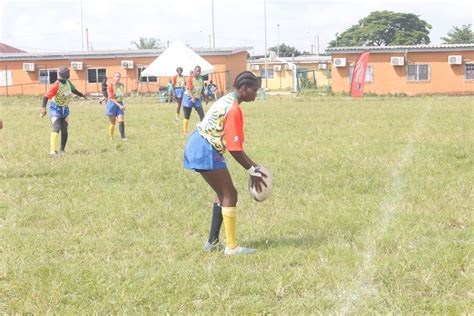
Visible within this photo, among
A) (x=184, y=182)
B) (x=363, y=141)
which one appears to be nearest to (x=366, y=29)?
(x=363, y=141)

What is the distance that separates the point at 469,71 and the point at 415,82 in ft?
11.0

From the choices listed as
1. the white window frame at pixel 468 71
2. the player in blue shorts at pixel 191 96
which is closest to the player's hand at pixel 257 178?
the player in blue shorts at pixel 191 96

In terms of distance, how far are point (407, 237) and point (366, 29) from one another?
3085 inches

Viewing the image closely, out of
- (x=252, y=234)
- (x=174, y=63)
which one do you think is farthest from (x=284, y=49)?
(x=252, y=234)

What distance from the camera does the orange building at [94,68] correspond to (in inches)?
1813

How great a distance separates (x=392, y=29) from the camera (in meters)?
81.4

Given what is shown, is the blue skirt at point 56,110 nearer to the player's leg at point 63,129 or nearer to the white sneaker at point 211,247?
the player's leg at point 63,129

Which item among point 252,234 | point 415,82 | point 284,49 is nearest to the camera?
point 252,234

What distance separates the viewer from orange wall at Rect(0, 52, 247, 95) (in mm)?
46062

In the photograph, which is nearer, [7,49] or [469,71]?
[469,71]

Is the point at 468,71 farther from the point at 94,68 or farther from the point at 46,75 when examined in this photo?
the point at 46,75

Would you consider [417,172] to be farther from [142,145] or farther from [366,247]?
[142,145]

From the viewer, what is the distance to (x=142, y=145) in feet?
46.4

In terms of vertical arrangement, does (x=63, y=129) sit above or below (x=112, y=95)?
below
